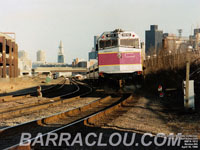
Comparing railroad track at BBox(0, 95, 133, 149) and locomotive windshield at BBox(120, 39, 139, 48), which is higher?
locomotive windshield at BBox(120, 39, 139, 48)

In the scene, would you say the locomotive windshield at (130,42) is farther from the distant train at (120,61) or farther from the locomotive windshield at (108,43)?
the locomotive windshield at (108,43)

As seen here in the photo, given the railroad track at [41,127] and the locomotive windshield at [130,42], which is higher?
the locomotive windshield at [130,42]

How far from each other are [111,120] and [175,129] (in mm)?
2454

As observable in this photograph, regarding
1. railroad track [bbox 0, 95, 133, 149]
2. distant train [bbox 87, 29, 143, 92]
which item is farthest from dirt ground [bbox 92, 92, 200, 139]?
distant train [bbox 87, 29, 143, 92]

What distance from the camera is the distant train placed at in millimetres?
18203

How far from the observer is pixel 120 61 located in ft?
59.4

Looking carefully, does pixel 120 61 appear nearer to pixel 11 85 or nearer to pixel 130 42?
pixel 130 42

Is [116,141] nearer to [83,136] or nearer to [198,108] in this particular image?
[83,136]

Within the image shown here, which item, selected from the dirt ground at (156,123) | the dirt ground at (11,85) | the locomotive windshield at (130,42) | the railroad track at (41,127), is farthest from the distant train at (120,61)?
the dirt ground at (11,85)

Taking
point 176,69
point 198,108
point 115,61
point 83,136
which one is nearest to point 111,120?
point 83,136

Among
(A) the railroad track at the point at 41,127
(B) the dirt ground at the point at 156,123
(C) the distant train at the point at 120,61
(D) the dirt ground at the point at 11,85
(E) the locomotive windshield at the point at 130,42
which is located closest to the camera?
(A) the railroad track at the point at 41,127

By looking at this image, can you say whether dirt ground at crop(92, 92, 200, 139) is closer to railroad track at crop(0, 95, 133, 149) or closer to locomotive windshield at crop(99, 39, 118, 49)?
railroad track at crop(0, 95, 133, 149)

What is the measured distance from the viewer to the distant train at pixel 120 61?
18.2 meters

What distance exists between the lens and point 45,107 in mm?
13578
